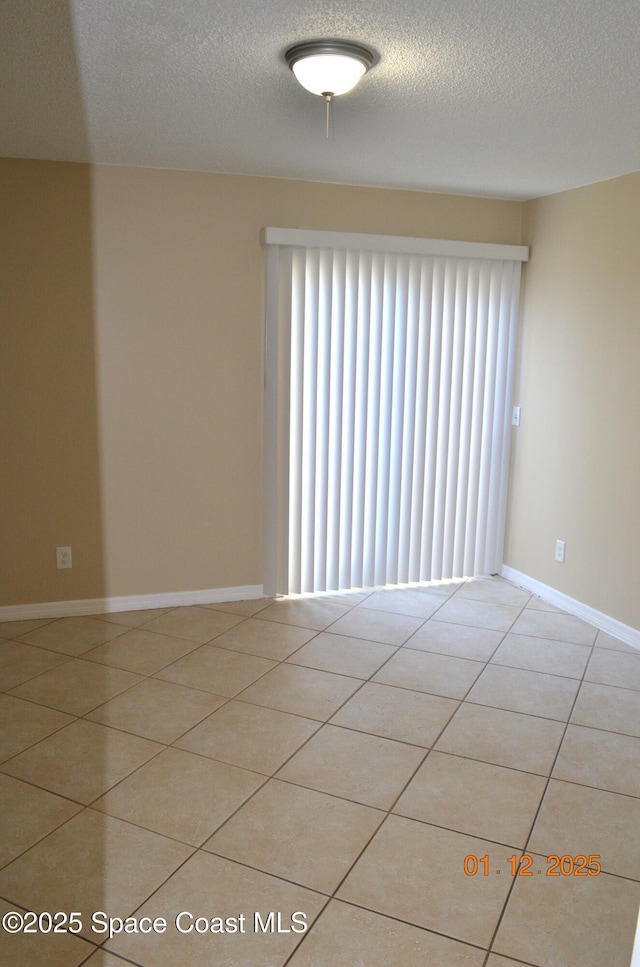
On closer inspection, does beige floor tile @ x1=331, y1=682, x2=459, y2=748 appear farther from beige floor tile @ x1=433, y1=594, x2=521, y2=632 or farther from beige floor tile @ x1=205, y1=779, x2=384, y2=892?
beige floor tile @ x1=433, y1=594, x2=521, y2=632

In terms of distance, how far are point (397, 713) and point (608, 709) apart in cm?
85

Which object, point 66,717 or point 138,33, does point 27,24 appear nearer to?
point 138,33

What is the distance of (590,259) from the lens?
3.81 metres

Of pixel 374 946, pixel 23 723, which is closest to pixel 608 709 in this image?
pixel 374 946

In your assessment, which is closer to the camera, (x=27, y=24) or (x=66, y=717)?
(x=27, y=24)

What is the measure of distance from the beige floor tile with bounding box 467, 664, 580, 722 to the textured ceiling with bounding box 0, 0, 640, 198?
2.25 m

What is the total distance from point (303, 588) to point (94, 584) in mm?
1153

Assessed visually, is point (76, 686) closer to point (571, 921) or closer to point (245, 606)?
point (245, 606)

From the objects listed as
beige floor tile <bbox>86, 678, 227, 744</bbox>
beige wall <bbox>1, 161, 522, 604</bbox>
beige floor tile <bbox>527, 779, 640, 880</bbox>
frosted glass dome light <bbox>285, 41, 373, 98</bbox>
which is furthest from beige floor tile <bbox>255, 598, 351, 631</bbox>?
frosted glass dome light <bbox>285, 41, 373, 98</bbox>

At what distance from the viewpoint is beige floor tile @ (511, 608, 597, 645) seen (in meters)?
3.70

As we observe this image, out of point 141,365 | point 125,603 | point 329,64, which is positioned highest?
point 329,64

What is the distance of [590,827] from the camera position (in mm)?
2229

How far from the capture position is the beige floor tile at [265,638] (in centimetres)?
348

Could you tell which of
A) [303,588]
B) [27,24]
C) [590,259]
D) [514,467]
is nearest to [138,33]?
[27,24]
